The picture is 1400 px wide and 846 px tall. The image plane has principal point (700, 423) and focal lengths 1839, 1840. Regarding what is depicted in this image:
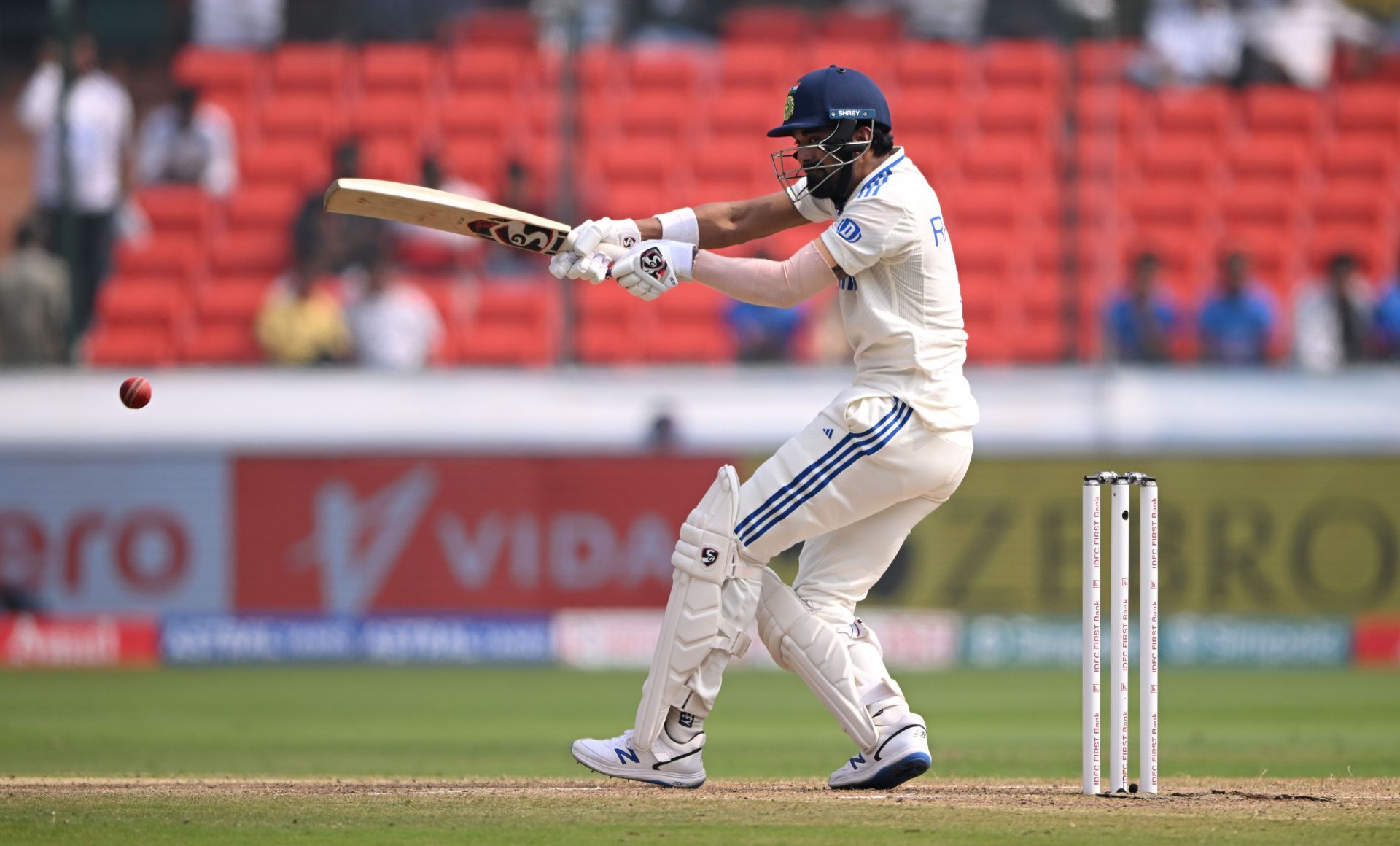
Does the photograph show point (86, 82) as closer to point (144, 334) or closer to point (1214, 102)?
point (144, 334)

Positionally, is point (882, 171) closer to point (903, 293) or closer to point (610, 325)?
point (903, 293)

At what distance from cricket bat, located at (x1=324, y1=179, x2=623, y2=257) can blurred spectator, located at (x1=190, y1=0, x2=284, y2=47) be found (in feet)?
29.8

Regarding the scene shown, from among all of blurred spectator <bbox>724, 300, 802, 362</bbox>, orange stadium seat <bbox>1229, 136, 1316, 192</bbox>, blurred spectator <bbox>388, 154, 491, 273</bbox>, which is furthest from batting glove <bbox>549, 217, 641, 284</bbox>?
orange stadium seat <bbox>1229, 136, 1316, 192</bbox>

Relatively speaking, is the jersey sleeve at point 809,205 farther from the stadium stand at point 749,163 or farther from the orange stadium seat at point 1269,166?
the orange stadium seat at point 1269,166

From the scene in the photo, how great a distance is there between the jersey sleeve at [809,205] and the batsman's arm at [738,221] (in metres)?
0.02

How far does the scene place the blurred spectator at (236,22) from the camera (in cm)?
1376

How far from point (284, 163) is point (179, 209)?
0.84 meters

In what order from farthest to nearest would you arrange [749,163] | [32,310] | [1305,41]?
[1305,41]
[749,163]
[32,310]

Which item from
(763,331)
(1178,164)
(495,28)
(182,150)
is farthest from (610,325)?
(1178,164)

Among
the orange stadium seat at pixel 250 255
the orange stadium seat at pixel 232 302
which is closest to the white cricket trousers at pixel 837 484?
the orange stadium seat at pixel 232 302

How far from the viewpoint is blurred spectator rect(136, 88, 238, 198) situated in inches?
530

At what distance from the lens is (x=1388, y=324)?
1266 centimetres

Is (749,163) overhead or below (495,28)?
below

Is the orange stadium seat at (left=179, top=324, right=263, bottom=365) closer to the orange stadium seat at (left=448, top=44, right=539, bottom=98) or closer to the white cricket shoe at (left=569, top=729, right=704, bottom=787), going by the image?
the orange stadium seat at (left=448, top=44, right=539, bottom=98)
